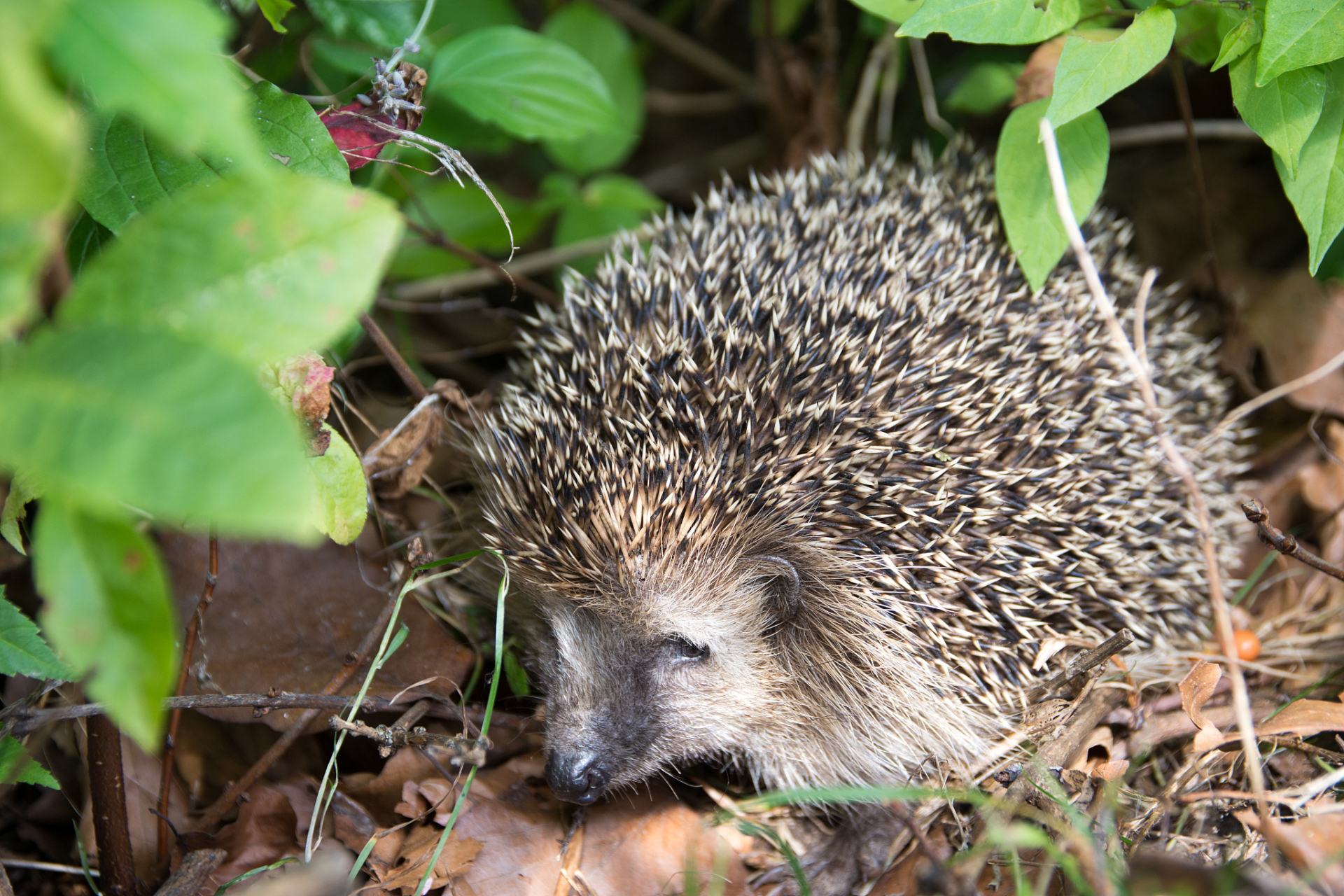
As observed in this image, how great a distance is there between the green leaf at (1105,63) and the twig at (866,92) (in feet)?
4.34

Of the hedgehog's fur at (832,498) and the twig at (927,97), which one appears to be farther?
the twig at (927,97)

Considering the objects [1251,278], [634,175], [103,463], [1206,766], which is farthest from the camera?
[634,175]

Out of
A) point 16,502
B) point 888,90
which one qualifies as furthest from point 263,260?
point 888,90

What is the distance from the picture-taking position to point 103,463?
2.98 ft

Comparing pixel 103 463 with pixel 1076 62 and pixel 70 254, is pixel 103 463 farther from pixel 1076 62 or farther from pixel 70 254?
pixel 1076 62

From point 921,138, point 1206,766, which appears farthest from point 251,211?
Answer: point 921,138

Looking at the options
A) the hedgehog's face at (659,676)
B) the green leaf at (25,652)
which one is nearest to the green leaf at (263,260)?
the green leaf at (25,652)

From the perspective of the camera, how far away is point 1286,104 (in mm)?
1915

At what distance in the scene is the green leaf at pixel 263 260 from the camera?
1104mm

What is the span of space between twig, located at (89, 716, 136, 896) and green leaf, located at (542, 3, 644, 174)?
2066 mm

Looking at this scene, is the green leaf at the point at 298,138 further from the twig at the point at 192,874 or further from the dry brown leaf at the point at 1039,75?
the dry brown leaf at the point at 1039,75

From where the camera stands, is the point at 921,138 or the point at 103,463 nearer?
the point at 103,463

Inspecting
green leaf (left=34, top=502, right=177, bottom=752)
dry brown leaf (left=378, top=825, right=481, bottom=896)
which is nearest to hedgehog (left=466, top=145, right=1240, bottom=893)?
dry brown leaf (left=378, top=825, right=481, bottom=896)

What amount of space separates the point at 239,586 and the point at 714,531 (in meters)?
1.15
